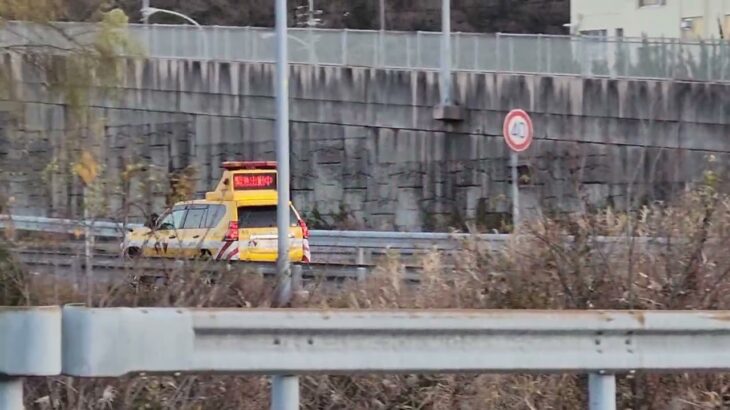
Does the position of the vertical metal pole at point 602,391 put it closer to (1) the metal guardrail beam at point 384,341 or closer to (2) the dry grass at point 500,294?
(1) the metal guardrail beam at point 384,341

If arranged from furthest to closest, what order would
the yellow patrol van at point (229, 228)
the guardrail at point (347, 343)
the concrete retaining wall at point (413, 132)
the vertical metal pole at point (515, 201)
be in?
the concrete retaining wall at point (413, 132) → the vertical metal pole at point (515, 201) → the yellow patrol van at point (229, 228) → the guardrail at point (347, 343)

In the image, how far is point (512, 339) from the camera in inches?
194

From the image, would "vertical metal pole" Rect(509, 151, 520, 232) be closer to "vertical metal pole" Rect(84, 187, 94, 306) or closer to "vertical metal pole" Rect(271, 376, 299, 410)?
"vertical metal pole" Rect(84, 187, 94, 306)

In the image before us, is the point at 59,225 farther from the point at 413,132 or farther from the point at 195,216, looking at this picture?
the point at 413,132

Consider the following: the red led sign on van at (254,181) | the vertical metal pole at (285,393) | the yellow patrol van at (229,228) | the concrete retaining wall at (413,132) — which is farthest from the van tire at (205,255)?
the red led sign on van at (254,181)

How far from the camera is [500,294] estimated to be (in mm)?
7184

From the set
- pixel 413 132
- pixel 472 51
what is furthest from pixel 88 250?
pixel 413 132

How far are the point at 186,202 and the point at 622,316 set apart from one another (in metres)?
4.45

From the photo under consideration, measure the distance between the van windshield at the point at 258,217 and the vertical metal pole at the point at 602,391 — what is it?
41.7 feet

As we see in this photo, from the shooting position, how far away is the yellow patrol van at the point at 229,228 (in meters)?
7.31

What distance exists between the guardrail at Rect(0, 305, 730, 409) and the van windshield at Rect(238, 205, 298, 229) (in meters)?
12.8

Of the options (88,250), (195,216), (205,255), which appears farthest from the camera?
(195,216)

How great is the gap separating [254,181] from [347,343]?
47.5 ft

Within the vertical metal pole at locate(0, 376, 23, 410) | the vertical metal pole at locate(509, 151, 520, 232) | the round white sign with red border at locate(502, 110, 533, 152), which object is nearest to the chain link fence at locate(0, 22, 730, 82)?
the round white sign with red border at locate(502, 110, 533, 152)
